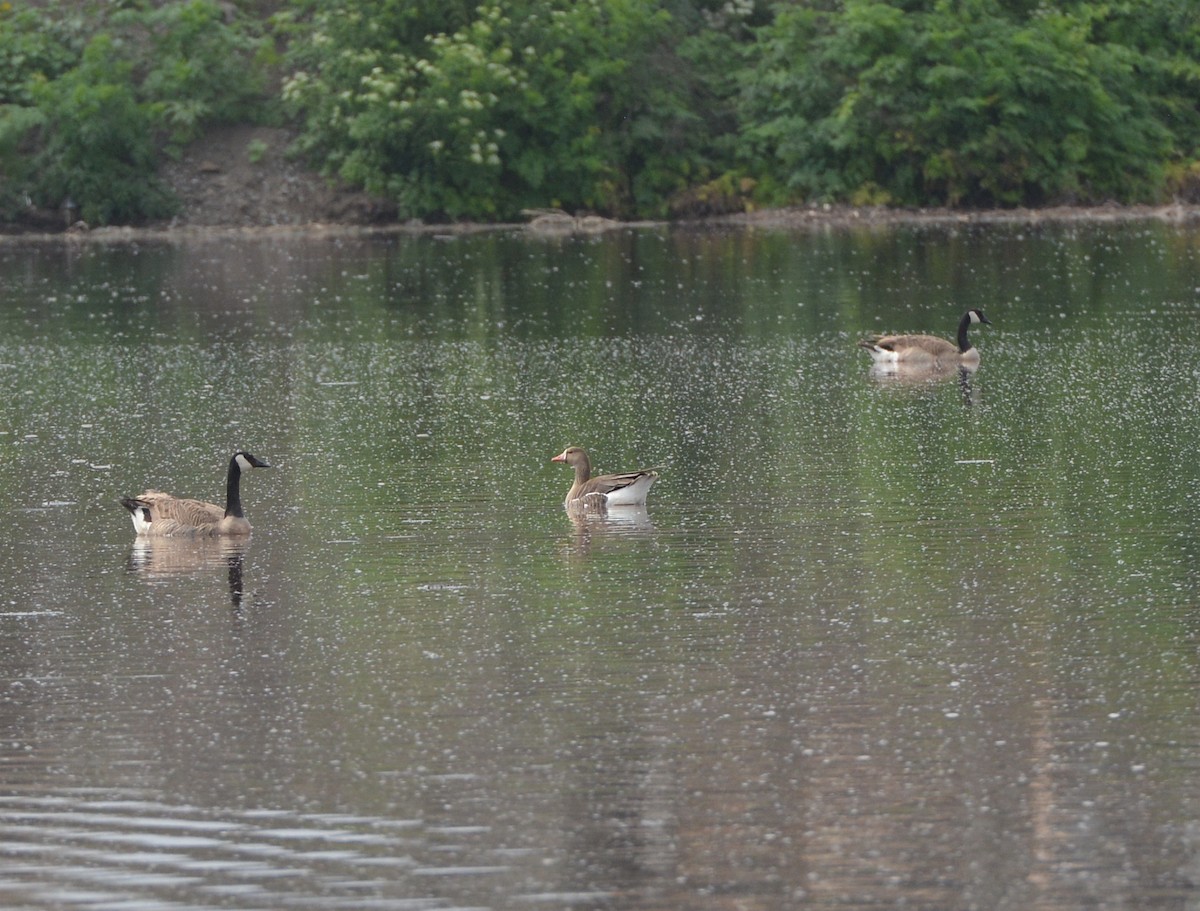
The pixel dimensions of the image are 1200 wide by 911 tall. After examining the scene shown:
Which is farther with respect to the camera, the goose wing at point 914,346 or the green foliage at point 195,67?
the green foliage at point 195,67

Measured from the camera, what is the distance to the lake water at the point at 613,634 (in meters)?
10.0

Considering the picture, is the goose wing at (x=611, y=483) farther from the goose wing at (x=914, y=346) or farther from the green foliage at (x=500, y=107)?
the green foliage at (x=500, y=107)

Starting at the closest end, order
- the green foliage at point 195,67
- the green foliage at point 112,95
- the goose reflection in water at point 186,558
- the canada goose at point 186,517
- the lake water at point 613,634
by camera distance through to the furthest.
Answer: the lake water at point 613,634 < the goose reflection in water at point 186,558 < the canada goose at point 186,517 < the green foliage at point 112,95 < the green foliage at point 195,67

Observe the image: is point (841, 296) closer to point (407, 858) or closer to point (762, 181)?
point (762, 181)

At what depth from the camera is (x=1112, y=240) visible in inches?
1807

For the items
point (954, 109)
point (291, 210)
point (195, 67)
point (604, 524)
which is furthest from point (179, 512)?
point (195, 67)

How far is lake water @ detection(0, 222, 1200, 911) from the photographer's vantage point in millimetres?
10047

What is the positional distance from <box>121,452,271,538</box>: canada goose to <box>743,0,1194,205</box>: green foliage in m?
37.8

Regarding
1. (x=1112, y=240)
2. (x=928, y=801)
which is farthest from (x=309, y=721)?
(x=1112, y=240)

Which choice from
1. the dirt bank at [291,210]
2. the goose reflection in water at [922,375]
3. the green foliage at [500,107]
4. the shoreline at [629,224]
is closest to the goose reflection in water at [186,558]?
the goose reflection in water at [922,375]

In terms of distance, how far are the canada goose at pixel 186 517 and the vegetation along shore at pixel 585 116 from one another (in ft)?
119

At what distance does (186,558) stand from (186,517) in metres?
0.62

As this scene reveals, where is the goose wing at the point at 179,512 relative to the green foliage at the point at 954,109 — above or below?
below

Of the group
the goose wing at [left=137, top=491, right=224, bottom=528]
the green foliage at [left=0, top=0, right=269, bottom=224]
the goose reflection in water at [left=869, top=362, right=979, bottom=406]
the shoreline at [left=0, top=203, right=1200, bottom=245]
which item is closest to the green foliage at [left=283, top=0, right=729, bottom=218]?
the shoreline at [left=0, top=203, right=1200, bottom=245]
